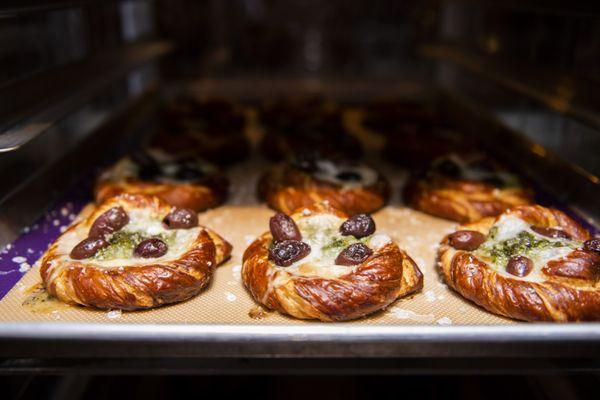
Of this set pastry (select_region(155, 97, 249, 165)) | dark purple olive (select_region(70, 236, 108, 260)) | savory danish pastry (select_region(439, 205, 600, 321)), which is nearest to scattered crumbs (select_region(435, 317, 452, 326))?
savory danish pastry (select_region(439, 205, 600, 321))

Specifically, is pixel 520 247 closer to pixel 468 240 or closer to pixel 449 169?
pixel 468 240

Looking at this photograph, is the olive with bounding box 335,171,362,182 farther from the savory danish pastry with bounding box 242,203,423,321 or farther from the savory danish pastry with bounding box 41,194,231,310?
the savory danish pastry with bounding box 41,194,231,310

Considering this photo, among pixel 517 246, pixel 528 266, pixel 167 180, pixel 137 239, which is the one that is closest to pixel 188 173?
pixel 167 180

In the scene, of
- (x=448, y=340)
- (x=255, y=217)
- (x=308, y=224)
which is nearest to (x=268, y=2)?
(x=255, y=217)

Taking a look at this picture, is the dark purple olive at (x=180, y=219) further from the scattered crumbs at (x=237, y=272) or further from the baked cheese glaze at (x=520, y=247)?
the baked cheese glaze at (x=520, y=247)

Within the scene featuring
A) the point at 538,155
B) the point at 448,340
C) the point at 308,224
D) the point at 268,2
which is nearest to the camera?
the point at 448,340

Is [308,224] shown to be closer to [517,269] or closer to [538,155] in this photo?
[517,269]
